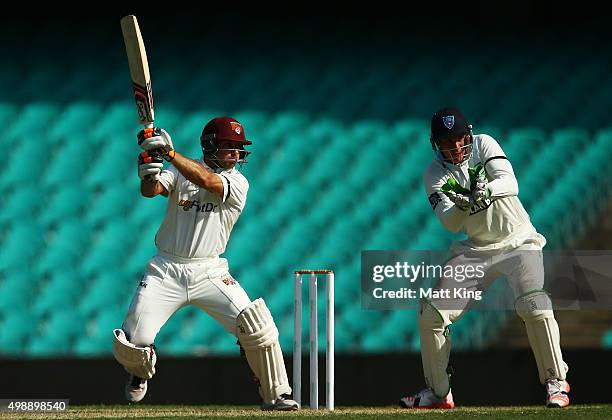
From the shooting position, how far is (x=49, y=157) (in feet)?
20.2

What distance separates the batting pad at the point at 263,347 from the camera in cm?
455

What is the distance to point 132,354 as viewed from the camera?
4410mm

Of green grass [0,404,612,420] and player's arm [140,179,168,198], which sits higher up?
player's arm [140,179,168,198]

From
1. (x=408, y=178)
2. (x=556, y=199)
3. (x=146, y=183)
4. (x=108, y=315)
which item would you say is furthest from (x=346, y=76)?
(x=146, y=183)

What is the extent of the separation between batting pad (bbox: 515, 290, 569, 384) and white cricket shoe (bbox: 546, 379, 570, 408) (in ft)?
0.07

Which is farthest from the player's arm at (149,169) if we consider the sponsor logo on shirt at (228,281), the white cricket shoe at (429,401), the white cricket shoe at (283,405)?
the white cricket shoe at (429,401)

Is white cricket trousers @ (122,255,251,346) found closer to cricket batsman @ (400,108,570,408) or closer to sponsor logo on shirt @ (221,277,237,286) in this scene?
sponsor logo on shirt @ (221,277,237,286)

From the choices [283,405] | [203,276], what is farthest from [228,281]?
[283,405]

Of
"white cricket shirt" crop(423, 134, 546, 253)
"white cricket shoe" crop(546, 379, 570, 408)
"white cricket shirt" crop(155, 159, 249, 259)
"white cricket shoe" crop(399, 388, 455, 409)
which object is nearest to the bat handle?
"white cricket shirt" crop(155, 159, 249, 259)

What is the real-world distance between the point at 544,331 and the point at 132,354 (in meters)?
1.54

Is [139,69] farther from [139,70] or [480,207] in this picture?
[480,207]

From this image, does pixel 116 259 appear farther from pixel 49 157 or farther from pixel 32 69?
pixel 32 69

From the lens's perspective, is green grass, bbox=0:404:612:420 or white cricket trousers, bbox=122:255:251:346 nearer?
green grass, bbox=0:404:612:420

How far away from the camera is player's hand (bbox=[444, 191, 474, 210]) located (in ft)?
15.1
